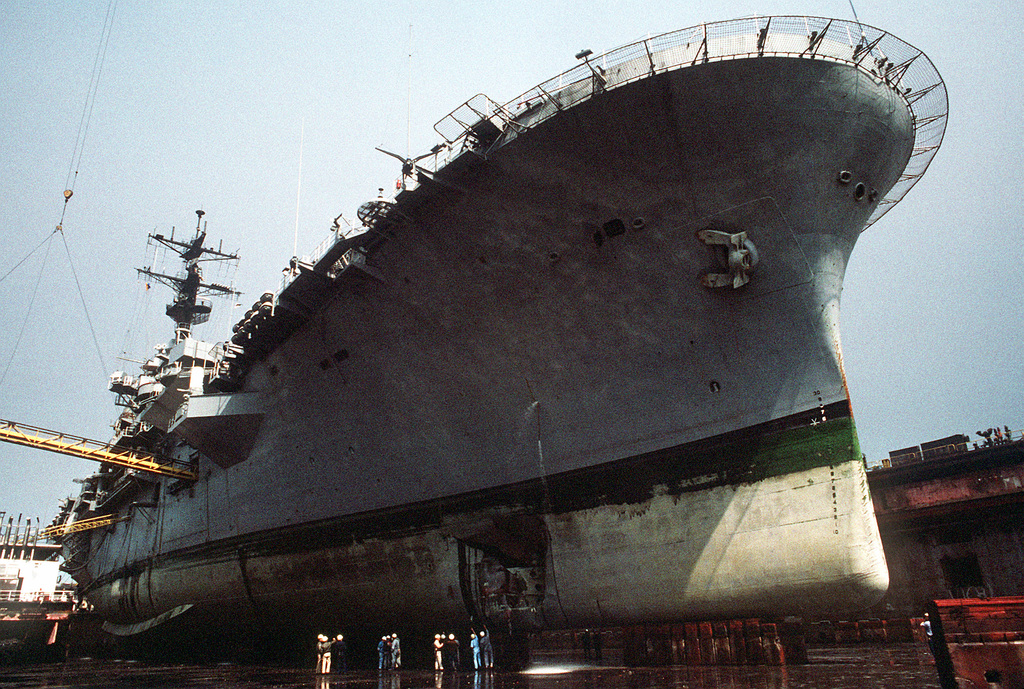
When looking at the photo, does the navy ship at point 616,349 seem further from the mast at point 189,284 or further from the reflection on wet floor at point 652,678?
the mast at point 189,284

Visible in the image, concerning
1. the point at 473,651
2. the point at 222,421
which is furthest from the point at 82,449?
the point at 473,651

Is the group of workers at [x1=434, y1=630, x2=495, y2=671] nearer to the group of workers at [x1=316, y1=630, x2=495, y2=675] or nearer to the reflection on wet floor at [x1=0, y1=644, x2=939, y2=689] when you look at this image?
the group of workers at [x1=316, y1=630, x2=495, y2=675]

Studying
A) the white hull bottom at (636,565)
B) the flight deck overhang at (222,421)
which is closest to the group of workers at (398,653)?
the white hull bottom at (636,565)

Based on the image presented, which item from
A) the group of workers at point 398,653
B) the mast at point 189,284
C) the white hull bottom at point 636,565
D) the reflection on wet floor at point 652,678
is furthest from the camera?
the mast at point 189,284

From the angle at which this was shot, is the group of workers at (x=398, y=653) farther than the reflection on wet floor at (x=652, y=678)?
Yes

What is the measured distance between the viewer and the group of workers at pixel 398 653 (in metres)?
10.4

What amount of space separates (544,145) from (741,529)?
6.80 m

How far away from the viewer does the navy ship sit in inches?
344

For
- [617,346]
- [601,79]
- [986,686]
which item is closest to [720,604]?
[617,346]

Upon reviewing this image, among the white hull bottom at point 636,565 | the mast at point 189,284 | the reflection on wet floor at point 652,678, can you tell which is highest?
the mast at point 189,284

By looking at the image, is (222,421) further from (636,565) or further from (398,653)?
(636,565)

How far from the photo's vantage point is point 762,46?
27.3 feet

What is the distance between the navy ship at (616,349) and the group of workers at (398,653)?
0.40 meters

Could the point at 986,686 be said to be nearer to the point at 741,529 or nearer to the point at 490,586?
the point at 741,529
